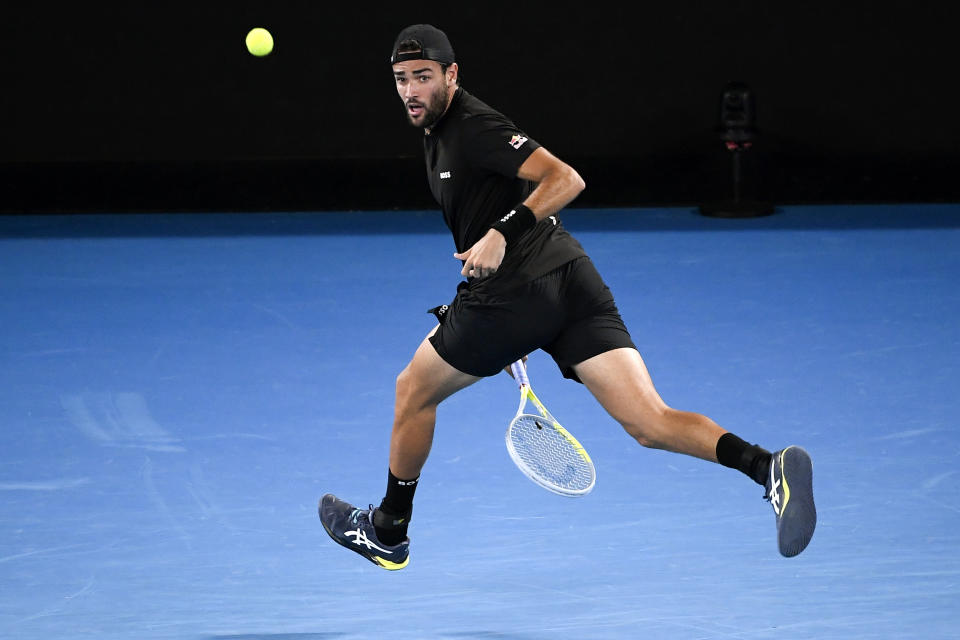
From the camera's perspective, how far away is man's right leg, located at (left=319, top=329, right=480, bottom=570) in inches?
162

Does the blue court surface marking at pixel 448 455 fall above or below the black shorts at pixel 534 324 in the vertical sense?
below

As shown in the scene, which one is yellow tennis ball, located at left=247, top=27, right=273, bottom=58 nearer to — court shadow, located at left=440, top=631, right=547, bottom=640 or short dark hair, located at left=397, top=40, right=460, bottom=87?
short dark hair, located at left=397, top=40, right=460, bottom=87

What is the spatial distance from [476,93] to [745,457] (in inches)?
309

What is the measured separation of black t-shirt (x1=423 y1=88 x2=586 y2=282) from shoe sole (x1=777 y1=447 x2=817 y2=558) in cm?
91

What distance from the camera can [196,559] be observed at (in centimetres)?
466

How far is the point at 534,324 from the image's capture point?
157 inches

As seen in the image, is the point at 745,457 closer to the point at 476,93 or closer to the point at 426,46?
the point at 426,46

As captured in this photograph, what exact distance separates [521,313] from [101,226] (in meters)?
7.66

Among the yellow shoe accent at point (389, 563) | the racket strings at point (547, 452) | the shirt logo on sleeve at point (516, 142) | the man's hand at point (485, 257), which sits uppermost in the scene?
the shirt logo on sleeve at point (516, 142)

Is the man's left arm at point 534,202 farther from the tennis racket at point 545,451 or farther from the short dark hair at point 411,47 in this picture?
the tennis racket at point 545,451

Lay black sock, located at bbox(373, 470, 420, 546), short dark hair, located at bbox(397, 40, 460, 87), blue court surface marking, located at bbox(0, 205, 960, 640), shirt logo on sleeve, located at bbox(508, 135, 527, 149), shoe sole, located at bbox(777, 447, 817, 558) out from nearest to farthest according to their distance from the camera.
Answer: shoe sole, located at bbox(777, 447, 817, 558) → shirt logo on sleeve, located at bbox(508, 135, 527, 149) → short dark hair, located at bbox(397, 40, 460, 87) → blue court surface marking, located at bbox(0, 205, 960, 640) → black sock, located at bbox(373, 470, 420, 546)

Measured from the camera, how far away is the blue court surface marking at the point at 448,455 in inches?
168

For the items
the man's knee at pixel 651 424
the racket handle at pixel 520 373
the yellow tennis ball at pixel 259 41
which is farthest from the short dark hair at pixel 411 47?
the yellow tennis ball at pixel 259 41

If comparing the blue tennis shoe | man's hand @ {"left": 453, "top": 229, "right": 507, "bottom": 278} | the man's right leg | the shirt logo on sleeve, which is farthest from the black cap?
the blue tennis shoe
